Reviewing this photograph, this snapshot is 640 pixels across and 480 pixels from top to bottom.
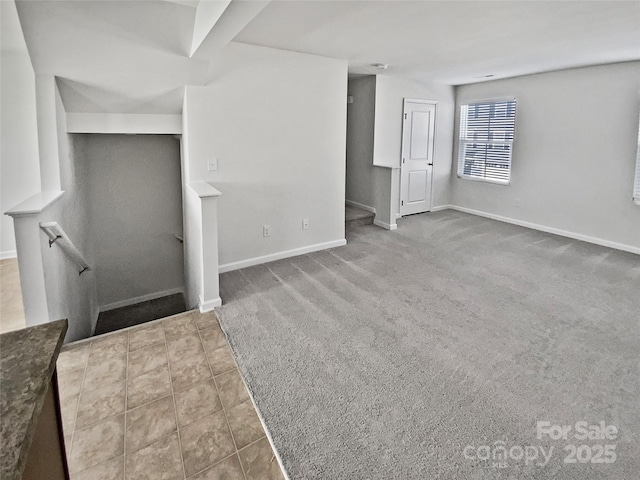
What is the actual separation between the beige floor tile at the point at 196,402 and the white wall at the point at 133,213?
123 inches

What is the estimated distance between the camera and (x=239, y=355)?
252 cm

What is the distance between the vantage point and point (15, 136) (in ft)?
13.3

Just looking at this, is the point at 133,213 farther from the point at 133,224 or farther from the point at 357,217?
the point at 357,217

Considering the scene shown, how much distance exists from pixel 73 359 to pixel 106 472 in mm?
1070

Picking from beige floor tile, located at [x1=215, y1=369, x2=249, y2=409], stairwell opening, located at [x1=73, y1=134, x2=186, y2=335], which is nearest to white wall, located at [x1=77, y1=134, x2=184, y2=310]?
stairwell opening, located at [x1=73, y1=134, x2=186, y2=335]

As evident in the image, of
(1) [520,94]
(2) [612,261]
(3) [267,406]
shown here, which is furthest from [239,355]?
(1) [520,94]

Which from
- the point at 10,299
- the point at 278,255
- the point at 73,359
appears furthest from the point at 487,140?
Result: the point at 10,299

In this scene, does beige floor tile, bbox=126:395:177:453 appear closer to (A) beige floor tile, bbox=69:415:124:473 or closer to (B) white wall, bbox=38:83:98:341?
(A) beige floor tile, bbox=69:415:124:473

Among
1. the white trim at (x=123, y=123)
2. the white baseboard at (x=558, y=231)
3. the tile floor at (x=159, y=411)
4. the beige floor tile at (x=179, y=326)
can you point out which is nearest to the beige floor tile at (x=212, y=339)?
the tile floor at (x=159, y=411)

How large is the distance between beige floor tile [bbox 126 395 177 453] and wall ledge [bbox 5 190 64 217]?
1361 mm

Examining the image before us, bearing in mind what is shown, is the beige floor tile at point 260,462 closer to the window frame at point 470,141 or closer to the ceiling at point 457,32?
the ceiling at point 457,32

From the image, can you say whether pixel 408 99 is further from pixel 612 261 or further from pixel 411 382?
pixel 411 382

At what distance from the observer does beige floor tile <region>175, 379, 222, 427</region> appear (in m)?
1.98

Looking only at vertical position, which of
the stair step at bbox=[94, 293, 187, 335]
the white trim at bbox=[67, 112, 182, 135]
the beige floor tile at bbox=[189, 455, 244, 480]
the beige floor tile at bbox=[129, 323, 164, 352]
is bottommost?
the stair step at bbox=[94, 293, 187, 335]
